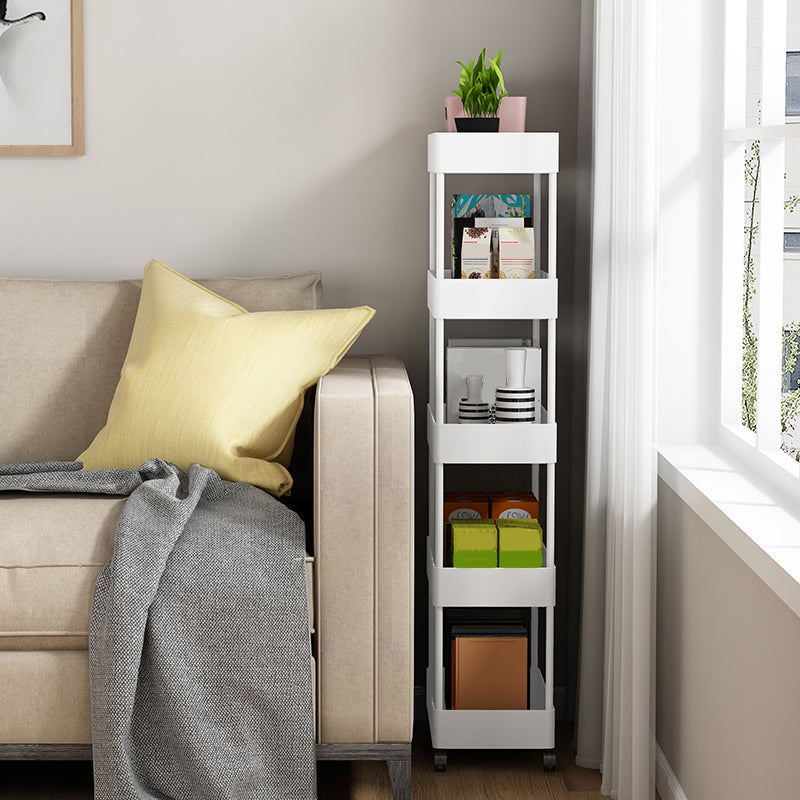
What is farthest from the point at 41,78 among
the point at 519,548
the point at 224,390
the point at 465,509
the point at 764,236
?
the point at 764,236

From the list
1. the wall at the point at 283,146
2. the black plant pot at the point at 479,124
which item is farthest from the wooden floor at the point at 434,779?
the black plant pot at the point at 479,124

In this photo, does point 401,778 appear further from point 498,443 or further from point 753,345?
point 753,345

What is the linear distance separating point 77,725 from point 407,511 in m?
0.73

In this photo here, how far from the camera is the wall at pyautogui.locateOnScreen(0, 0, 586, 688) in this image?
2.66 m

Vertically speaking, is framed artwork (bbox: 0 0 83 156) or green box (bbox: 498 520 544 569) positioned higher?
framed artwork (bbox: 0 0 83 156)

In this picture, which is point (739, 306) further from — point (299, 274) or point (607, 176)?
point (299, 274)

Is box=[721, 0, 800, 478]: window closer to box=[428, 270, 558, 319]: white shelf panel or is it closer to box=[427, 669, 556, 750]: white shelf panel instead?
box=[428, 270, 558, 319]: white shelf panel

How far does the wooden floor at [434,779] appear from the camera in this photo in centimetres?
217

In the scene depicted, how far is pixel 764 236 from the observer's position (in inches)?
73.9

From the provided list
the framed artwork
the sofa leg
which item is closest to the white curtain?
the sofa leg

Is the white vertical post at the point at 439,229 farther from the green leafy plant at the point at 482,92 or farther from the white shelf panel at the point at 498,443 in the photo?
the white shelf panel at the point at 498,443

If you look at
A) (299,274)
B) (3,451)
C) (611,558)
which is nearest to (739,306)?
(611,558)

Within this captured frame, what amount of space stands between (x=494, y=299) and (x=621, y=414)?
38 cm

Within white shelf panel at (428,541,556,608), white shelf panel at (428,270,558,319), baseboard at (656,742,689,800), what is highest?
white shelf panel at (428,270,558,319)
